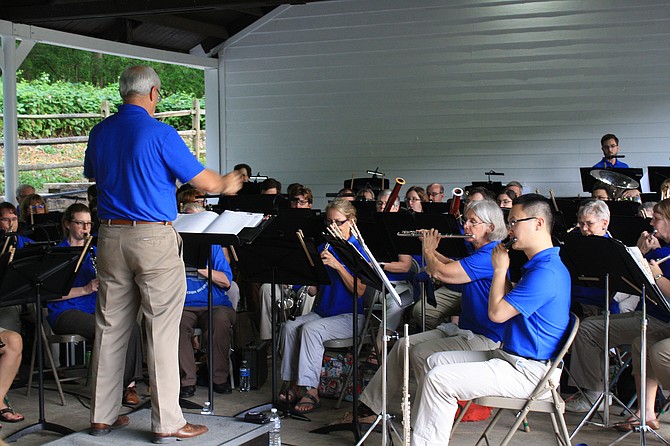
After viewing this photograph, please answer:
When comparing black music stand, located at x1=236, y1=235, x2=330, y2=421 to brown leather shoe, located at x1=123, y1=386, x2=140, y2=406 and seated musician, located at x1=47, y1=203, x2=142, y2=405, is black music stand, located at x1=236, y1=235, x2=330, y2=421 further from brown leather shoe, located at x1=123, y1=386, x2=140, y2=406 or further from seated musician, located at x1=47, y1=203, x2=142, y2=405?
seated musician, located at x1=47, y1=203, x2=142, y2=405

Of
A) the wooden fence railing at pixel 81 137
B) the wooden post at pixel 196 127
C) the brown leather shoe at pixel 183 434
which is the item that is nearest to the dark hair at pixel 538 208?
the brown leather shoe at pixel 183 434

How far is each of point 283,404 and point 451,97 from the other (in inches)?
314

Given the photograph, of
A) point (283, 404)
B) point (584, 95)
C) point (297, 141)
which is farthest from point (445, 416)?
point (297, 141)

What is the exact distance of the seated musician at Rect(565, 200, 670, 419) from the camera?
194 inches

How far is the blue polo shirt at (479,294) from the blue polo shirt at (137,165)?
1.59 m

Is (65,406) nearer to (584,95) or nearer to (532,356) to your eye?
(532,356)

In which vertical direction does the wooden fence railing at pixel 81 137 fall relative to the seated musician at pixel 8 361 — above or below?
above

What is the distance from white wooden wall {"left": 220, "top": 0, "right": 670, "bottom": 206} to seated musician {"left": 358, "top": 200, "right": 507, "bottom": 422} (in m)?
7.41

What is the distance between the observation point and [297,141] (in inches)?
535

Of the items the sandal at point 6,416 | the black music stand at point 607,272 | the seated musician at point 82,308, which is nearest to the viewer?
the black music stand at point 607,272

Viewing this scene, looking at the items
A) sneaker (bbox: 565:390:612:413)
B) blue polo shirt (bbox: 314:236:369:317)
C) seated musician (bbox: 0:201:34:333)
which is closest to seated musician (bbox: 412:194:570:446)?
sneaker (bbox: 565:390:612:413)

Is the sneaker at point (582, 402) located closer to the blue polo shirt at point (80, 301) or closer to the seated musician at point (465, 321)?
the seated musician at point (465, 321)

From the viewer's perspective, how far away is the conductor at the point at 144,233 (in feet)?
12.6

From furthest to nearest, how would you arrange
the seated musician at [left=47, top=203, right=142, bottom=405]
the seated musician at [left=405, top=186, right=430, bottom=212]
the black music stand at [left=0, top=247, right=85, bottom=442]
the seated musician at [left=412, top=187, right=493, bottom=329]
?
the seated musician at [left=405, top=186, right=430, bottom=212], the seated musician at [left=412, top=187, right=493, bottom=329], the seated musician at [left=47, top=203, right=142, bottom=405], the black music stand at [left=0, top=247, right=85, bottom=442]
